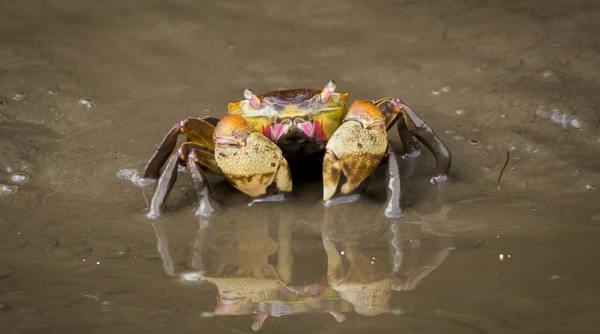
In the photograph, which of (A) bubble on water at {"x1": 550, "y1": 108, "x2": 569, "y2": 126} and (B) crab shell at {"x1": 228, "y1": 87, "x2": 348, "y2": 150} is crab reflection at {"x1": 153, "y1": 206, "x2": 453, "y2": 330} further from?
(A) bubble on water at {"x1": 550, "y1": 108, "x2": 569, "y2": 126}

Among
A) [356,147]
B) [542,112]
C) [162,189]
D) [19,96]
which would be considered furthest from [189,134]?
[542,112]

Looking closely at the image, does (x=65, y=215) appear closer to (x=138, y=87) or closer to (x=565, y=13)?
(x=138, y=87)

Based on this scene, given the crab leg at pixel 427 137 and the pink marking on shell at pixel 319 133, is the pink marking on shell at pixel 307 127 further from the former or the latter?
the crab leg at pixel 427 137

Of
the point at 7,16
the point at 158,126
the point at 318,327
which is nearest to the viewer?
the point at 318,327

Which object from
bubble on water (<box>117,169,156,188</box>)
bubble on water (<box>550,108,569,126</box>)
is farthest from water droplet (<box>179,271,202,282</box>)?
bubble on water (<box>550,108,569,126</box>)

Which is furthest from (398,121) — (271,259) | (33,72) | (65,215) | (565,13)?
(33,72)

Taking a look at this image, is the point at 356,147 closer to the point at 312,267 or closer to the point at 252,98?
the point at 252,98
